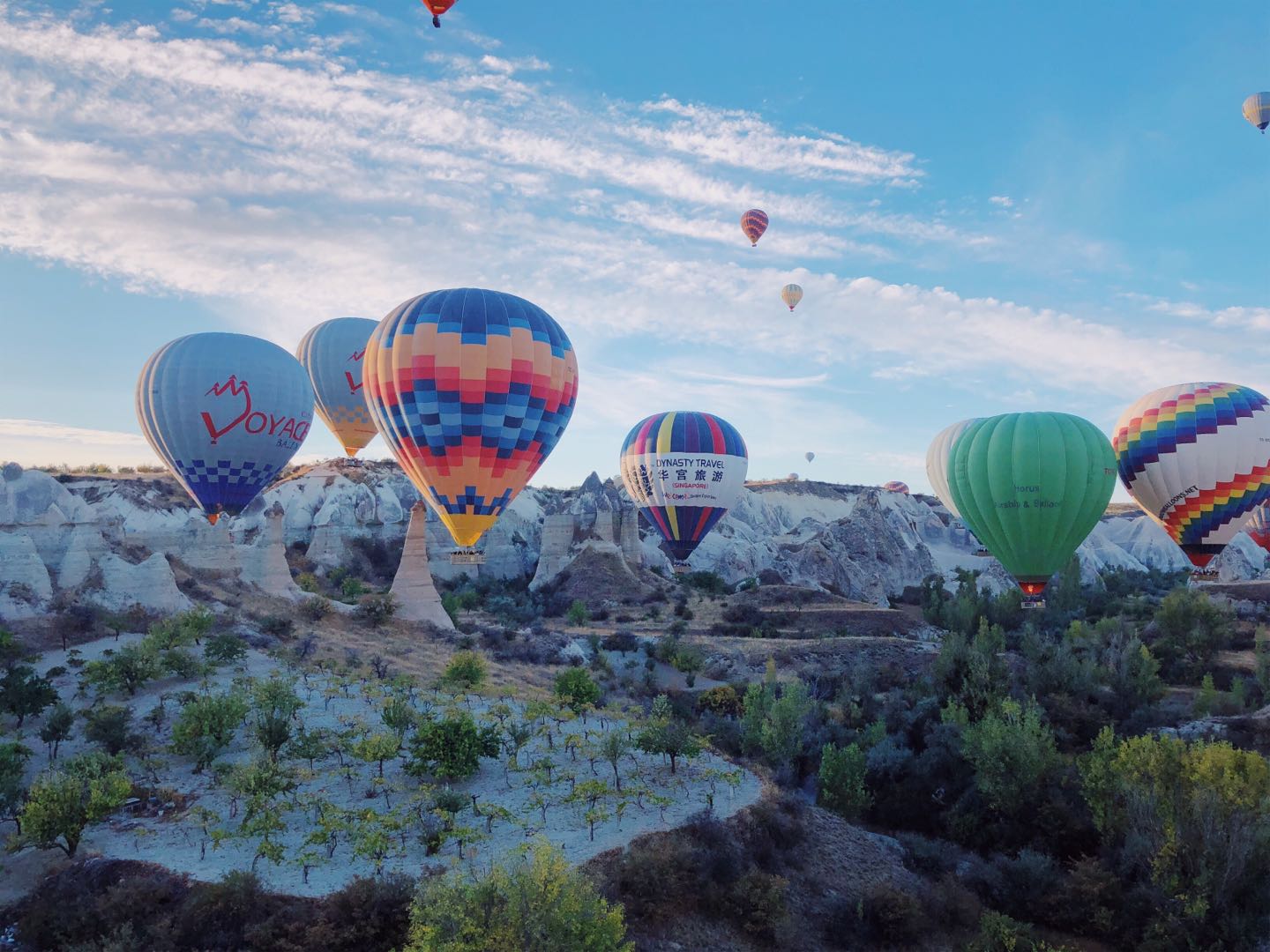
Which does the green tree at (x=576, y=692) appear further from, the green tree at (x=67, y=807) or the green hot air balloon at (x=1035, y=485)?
the green hot air balloon at (x=1035, y=485)

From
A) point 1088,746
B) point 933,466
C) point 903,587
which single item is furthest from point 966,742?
point 903,587

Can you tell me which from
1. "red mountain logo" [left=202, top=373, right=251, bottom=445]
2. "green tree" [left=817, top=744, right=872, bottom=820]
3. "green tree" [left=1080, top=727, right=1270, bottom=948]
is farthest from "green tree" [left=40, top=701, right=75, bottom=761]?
"green tree" [left=1080, top=727, right=1270, bottom=948]

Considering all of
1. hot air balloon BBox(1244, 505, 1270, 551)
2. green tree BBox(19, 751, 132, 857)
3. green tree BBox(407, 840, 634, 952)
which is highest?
hot air balloon BBox(1244, 505, 1270, 551)

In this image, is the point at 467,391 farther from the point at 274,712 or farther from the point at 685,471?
the point at 685,471

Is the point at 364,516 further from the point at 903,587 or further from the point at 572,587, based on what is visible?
the point at 903,587

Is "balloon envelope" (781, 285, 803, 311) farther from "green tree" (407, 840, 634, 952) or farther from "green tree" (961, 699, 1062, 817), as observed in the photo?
"green tree" (407, 840, 634, 952)

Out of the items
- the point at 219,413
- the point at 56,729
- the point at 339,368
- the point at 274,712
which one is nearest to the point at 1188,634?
the point at 274,712

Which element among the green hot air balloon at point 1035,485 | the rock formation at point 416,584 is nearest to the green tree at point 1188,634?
the green hot air balloon at point 1035,485
